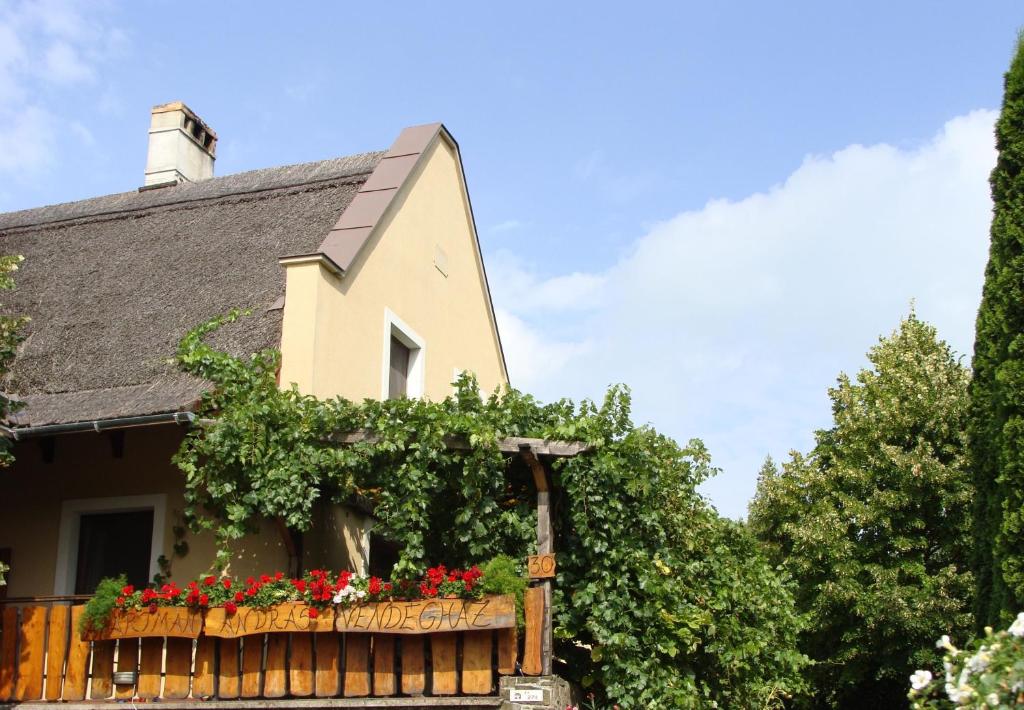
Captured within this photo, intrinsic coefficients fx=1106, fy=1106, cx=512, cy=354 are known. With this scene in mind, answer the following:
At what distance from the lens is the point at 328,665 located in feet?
27.6

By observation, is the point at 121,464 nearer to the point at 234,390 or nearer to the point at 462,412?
the point at 234,390

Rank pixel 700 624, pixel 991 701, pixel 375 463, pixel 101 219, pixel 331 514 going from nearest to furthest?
pixel 991 701
pixel 375 463
pixel 700 624
pixel 331 514
pixel 101 219

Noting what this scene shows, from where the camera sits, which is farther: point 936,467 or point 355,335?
point 936,467

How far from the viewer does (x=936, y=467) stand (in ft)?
60.3

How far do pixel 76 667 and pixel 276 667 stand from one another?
171cm

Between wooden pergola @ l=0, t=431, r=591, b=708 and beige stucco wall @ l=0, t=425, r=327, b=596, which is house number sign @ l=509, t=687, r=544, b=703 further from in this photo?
beige stucco wall @ l=0, t=425, r=327, b=596

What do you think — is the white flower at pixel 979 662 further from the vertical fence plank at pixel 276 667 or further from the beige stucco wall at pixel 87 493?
the beige stucco wall at pixel 87 493

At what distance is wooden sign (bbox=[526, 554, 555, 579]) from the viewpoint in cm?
836

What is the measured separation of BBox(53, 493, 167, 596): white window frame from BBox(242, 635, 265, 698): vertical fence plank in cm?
192

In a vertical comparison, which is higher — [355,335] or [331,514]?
[355,335]

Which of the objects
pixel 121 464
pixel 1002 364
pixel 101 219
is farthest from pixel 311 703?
pixel 101 219

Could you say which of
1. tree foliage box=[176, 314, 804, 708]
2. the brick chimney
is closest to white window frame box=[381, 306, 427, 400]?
tree foliage box=[176, 314, 804, 708]

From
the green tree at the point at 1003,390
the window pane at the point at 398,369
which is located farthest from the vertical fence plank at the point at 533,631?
the window pane at the point at 398,369

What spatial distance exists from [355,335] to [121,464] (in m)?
2.52
